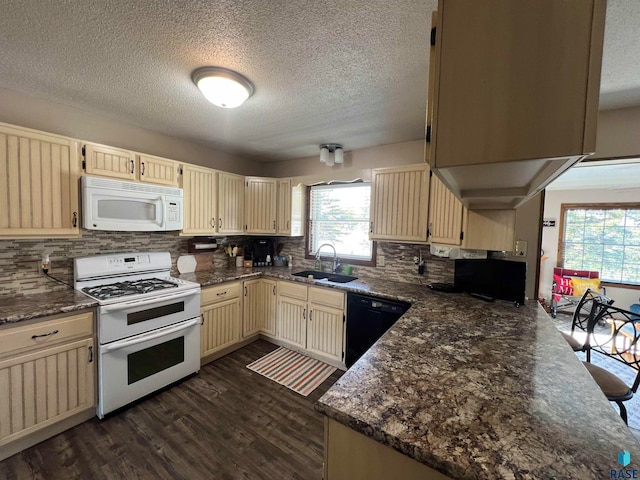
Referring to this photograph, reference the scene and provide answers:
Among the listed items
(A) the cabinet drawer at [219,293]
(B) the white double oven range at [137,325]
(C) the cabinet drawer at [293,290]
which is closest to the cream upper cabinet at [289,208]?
(C) the cabinet drawer at [293,290]

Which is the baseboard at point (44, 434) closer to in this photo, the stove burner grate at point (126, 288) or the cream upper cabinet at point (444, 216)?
the stove burner grate at point (126, 288)

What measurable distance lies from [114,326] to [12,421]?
2.27 ft

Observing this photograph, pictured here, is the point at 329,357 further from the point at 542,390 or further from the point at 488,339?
the point at 542,390

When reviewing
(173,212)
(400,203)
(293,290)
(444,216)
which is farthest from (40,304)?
(444,216)

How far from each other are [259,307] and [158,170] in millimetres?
1898

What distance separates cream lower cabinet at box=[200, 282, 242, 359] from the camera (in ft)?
8.78

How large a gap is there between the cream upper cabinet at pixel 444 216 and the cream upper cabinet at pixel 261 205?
1.96 m

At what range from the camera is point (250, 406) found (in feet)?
7.06

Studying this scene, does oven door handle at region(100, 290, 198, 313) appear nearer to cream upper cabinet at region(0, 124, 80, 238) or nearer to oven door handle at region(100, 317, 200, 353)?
oven door handle at region(100, 317, 200, 353)

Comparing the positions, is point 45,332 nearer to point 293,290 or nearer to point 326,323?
point 293,290

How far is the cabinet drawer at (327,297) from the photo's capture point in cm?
268

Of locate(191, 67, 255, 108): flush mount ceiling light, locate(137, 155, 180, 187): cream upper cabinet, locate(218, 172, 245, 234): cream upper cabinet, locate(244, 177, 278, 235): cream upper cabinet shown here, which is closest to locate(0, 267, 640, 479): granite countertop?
locate(137, 155, 180, 187): cream upper cabinet

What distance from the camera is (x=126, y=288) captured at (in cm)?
226

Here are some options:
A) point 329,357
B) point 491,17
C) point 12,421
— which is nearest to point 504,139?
point 491,17
